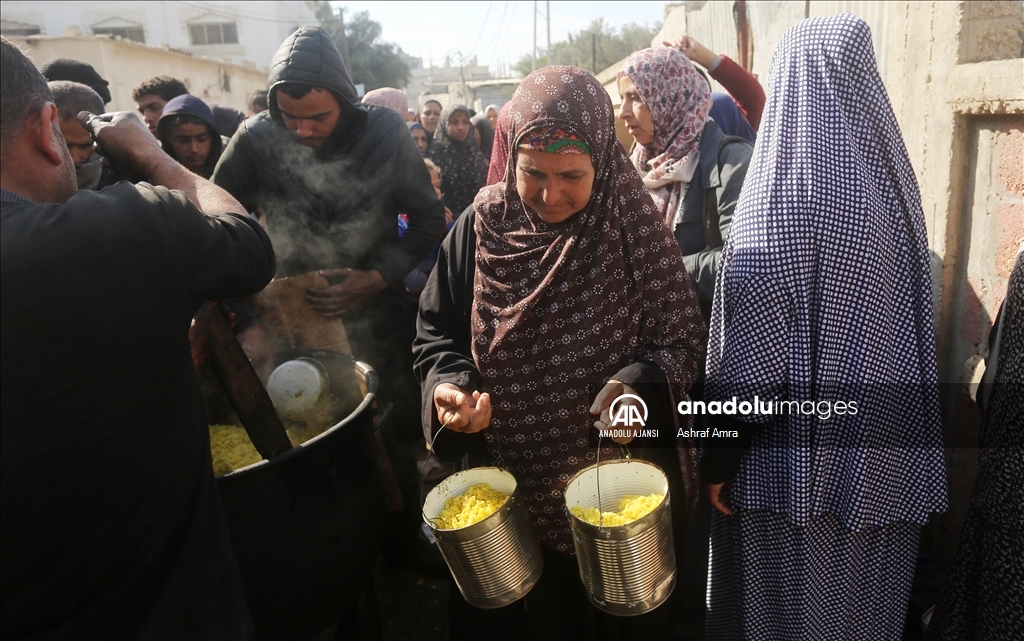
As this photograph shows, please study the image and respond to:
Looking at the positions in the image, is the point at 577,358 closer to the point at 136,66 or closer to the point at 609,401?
the point at 609,401

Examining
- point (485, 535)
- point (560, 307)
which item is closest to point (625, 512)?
point (485, 535)

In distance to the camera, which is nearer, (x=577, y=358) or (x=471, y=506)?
(x=471, y=506)

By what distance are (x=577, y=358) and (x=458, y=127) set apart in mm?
5867

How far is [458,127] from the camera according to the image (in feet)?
24.2

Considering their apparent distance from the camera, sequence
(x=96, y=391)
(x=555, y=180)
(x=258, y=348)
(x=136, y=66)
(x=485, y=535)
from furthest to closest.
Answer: (x=136, y=66) < (x=258, y=348) < (x=555, y=180) < (x=485, y=535) < (x=96, y=391)

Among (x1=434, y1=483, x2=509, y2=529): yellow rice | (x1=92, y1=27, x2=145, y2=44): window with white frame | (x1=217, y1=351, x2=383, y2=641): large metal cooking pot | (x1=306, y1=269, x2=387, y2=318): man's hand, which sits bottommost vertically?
(x1=217, y1=351, x2=383, y2=641): large metal cooking pot

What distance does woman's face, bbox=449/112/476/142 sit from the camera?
736 cm

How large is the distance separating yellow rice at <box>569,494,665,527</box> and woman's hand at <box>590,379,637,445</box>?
0.17 meters

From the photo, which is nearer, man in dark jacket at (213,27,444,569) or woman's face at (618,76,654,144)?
woman's face at (618,76,654,144)

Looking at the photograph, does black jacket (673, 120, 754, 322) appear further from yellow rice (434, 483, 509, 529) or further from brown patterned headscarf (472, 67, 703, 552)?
yellow rice (434, 483, 509, 529)

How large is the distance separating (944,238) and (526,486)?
1928 mm

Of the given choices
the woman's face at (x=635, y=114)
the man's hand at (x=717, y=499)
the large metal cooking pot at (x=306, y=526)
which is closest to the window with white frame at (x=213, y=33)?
the woman's face at (x=635, y=114)

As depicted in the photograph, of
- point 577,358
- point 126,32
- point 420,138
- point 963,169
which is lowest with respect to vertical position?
point 577,358

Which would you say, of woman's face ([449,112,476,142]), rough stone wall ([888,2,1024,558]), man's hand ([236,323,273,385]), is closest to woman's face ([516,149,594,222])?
man's hand ([236,323,273,385])
